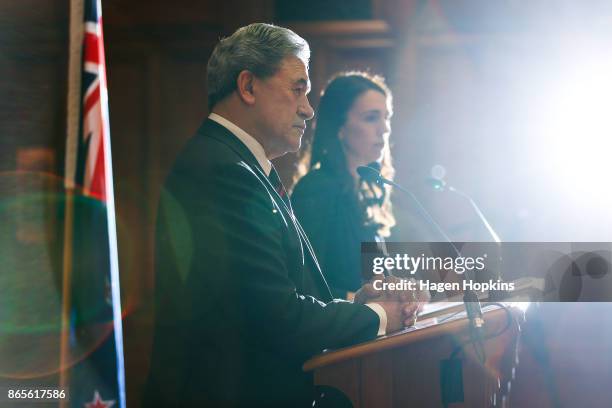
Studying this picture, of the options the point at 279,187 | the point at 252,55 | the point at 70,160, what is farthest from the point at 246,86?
the point at 70,160

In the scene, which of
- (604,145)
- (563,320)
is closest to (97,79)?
(563,320)

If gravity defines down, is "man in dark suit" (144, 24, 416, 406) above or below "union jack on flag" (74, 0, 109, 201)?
below

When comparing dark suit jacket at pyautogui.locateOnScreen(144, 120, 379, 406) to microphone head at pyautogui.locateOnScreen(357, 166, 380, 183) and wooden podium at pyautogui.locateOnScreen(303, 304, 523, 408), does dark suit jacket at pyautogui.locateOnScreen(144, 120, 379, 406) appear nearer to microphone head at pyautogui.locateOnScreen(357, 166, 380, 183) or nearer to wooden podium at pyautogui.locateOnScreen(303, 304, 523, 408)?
wooden podium at pyautogui.locateOnScreen(303, 304, 523, 408)

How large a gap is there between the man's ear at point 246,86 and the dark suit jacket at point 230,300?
170 mm

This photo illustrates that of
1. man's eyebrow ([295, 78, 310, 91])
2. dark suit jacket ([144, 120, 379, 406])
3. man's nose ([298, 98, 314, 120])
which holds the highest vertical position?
man's eyebrow ([295, 78, 310, 91])

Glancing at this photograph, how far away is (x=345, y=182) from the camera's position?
2.66 meters

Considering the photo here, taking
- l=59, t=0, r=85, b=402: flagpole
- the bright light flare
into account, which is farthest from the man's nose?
the bright light flare

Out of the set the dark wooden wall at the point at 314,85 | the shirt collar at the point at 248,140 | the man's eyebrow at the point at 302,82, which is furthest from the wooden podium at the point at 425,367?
the dark wooden wall at the point at 314,85

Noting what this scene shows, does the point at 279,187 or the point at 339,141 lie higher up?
the point at 339,141

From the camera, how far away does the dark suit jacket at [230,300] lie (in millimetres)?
1499

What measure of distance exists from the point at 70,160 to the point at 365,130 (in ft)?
4.33

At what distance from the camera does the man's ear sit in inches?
68.8

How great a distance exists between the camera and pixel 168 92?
3.53m

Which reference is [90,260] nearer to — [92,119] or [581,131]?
[92,119]
